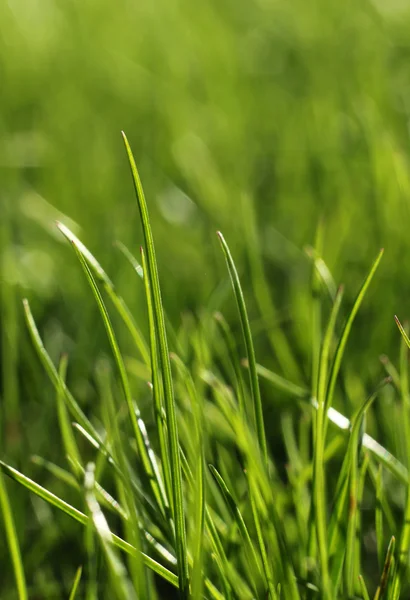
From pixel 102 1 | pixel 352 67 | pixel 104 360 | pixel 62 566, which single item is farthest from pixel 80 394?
pixel 102 1

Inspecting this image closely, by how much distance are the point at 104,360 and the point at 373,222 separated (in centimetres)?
40

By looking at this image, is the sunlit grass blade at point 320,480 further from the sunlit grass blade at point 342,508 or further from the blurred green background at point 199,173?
the blurred green background at point 199,173

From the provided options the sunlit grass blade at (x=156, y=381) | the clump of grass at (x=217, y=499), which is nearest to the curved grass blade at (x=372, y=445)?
the clump of grass at (x=217, y=499)

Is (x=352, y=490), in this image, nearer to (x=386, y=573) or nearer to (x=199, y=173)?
(x=386, y=573)

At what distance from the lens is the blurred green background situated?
741 mm

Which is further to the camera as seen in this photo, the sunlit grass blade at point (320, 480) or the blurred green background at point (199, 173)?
the blurred green background at point (199, 173)

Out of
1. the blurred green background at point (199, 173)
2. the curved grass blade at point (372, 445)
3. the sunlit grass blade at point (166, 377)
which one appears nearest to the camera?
the sunlit grass blade at point (166, 377)

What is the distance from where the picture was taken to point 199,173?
3.53ft

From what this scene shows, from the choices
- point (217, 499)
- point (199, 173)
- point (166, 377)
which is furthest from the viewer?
point (199, 173)

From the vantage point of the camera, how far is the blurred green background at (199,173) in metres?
0.74

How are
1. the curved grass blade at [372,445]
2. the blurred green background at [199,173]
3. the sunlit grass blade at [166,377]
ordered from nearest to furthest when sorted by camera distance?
the sunlit grass blade at [166,377]
the curved grass blade at [372,445]
the blurred green background at [199,173]

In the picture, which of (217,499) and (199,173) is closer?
(217,499)

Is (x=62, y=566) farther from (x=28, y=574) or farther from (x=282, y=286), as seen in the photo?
(x=282, y=286)

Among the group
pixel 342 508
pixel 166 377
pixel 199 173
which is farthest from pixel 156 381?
pixel 199 173
